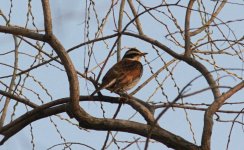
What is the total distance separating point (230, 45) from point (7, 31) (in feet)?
6.86

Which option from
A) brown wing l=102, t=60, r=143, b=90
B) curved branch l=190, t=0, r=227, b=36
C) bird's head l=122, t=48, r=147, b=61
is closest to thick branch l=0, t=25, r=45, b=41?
curved branch l=190, t=0, r=227, b=36

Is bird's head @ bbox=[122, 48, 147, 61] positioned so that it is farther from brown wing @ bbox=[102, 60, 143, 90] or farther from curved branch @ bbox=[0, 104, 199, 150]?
curved branch @ bbox=[0, 104, 199, 150]

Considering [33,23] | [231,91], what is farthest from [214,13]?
[33,23]

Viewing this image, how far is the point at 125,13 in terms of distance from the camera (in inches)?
228

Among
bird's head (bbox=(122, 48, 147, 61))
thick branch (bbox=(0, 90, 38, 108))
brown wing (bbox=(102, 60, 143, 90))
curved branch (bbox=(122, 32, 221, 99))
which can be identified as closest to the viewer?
curved branch (bbox=(122, 32, 221, 99))

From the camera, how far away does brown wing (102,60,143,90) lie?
7.18 metres

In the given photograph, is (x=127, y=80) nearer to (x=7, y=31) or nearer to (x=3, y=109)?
(x=3, y=109)

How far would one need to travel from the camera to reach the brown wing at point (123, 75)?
23.6ft

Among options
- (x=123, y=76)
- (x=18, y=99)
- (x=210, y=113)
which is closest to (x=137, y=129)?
(x=210, y=113)

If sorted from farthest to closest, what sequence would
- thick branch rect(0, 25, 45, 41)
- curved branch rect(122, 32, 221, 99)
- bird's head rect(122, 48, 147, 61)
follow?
bird's head rect(122, 48, 147, 61), curved branch rect(122, 32, 221, 99), thick branch rect(0, 25, 45, 41)

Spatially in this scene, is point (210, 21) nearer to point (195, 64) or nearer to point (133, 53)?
point (195, 64)

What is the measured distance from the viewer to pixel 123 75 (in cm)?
755

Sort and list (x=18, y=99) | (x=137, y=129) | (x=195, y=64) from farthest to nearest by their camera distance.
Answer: (x=18, y=99) → (x=195, y=64) → (x=137, y=129)

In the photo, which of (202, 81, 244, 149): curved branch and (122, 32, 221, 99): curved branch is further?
(122, 32, 221, 99): curved branch
